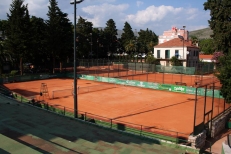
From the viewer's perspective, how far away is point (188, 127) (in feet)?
64.2

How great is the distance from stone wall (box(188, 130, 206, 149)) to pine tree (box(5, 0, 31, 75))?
148 ft

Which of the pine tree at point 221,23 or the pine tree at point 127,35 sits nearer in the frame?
the pine tree at point 221,23

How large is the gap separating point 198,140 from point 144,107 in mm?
11981

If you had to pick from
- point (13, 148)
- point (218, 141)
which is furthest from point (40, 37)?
point (13, 148)

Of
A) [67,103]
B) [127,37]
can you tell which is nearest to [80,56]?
[127,37]

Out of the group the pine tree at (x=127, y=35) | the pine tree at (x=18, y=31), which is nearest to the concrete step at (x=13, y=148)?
the pine tree at (x=18, y=31)

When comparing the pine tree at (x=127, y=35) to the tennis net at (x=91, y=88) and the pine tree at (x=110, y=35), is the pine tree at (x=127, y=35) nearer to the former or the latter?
the pine tree at (x=110, y=35)

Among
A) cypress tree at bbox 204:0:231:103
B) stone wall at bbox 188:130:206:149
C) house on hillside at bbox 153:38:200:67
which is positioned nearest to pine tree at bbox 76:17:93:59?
house on hillside at bbox 153:38:200:67

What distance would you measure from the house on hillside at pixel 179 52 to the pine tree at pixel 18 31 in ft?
132

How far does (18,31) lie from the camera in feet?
166

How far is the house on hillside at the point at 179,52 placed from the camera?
65.7 meters

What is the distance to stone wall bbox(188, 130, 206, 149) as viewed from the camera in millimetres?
14273

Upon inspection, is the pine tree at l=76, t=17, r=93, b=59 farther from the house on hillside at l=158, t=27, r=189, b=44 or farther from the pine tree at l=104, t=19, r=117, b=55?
the house on hillside at l=158, t=27, r=189, b=44

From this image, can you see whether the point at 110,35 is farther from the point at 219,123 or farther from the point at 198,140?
the point at 198,140
